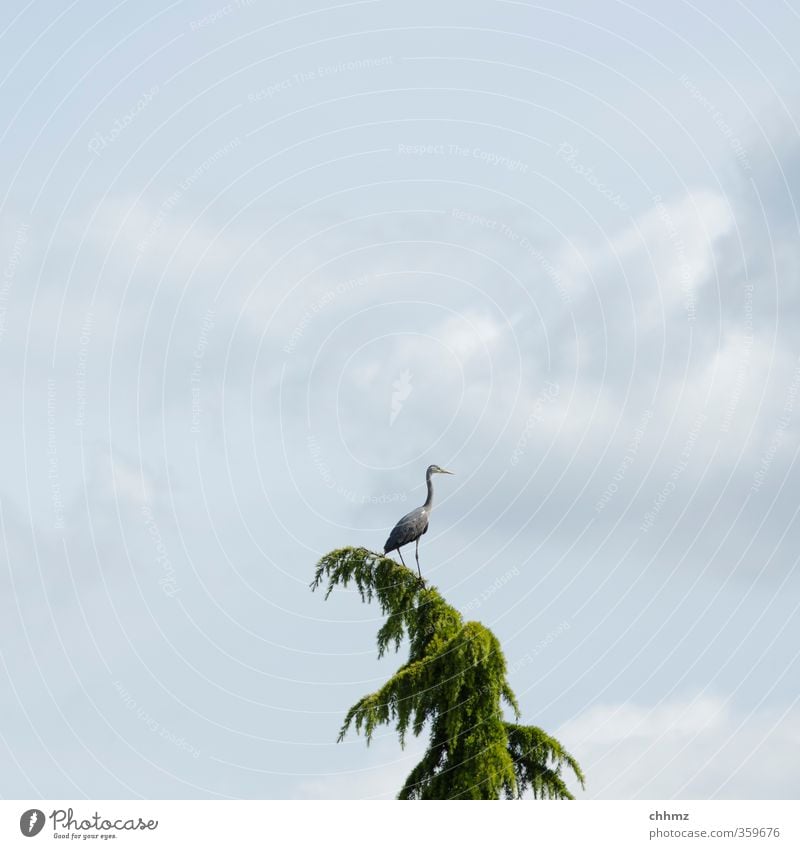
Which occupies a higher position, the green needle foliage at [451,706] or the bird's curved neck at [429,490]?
the bird's curved neck at [429,490]

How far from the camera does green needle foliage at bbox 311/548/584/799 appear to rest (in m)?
43.9

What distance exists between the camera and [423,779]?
44.8m

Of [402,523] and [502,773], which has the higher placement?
[402,523]

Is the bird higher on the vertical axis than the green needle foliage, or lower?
higher

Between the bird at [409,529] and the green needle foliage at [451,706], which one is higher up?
the bird at [409,529]

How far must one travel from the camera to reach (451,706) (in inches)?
1735

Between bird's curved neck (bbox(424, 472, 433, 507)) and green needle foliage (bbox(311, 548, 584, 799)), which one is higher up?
bird's curved neck (bbox(424, 472, 433, 507))

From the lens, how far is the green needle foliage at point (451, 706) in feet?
144
